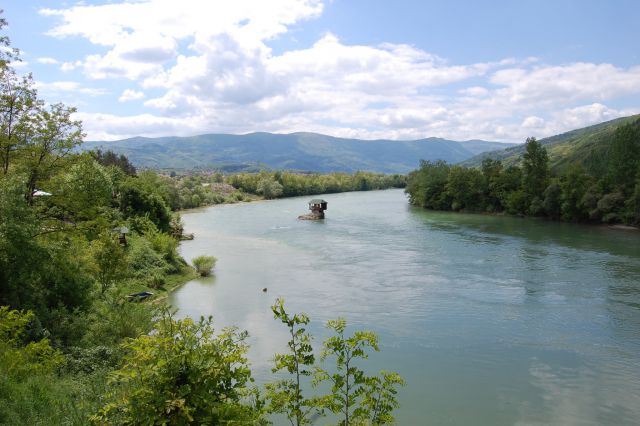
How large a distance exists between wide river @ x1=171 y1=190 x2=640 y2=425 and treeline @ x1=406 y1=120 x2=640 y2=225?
540 centimetres

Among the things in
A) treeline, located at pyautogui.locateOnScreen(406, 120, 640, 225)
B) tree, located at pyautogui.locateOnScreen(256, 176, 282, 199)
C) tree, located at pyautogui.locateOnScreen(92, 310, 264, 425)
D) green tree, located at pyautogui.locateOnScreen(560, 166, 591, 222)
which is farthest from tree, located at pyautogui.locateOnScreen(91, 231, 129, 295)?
tree, located at pyautogui.locateOnScreen(256, 176, 282, 199)

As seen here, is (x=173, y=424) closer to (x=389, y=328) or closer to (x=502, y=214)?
(x=389, y=328)

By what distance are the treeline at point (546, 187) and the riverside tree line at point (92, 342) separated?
5873 centimetres

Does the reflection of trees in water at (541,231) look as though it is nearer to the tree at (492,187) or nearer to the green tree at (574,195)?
the green tree at (574,195)

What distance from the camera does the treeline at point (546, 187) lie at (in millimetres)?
64562

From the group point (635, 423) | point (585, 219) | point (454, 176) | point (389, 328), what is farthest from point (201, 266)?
point (454, 176)

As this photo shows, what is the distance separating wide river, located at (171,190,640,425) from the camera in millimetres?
18594

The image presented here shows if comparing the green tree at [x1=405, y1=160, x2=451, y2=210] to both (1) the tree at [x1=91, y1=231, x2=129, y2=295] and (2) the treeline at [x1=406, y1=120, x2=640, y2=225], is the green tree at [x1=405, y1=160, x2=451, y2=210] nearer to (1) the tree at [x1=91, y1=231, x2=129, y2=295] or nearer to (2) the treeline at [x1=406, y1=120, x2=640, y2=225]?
(2) the treeline at [x1=406, y1=120, x2=640, y2=225]

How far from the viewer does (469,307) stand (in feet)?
98.5

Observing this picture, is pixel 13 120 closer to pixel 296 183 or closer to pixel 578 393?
pixel 578 393

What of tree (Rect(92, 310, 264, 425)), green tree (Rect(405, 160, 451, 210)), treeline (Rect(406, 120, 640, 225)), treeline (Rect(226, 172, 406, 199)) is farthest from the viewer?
treeline (Rect(226, 172, 406, 199))

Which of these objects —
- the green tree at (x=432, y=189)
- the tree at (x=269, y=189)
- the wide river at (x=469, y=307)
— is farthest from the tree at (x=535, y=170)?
the tree at (x=269, y=189)

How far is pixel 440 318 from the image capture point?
28062mm

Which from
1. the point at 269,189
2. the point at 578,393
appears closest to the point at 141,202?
the point at 578,393
